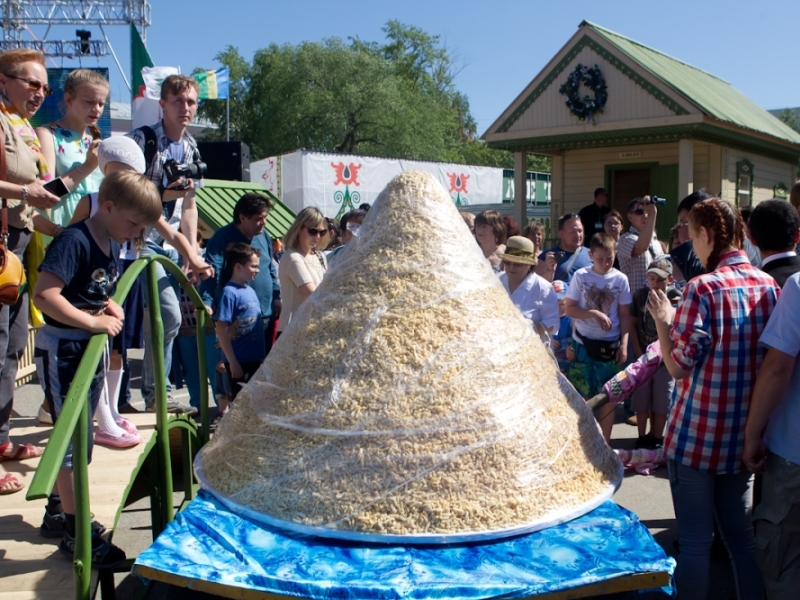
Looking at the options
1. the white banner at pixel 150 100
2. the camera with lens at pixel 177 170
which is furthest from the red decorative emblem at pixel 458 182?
the camera with lens at pixel 177 170

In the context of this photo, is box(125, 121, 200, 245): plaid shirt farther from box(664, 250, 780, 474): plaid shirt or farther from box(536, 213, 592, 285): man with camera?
box(536, 213, 592, 285): man with camera

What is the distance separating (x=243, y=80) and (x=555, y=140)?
120 feet

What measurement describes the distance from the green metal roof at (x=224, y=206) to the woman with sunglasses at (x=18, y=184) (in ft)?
25.3

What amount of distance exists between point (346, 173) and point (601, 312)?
45.1 ft

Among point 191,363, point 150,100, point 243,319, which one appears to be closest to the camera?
point 243,319

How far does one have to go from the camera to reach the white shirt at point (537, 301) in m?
4.54

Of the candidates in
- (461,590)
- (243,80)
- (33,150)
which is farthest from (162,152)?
(243,80)

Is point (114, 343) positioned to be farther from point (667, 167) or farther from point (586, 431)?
point (667, 167)

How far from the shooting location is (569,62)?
13703 mm

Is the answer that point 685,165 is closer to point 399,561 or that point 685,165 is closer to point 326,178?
point 326,178

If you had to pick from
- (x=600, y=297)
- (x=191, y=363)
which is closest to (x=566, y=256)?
(x=600, y=297)

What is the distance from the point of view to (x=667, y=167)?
13.5 metres

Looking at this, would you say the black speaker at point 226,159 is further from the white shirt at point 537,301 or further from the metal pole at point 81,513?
the metal pole at point 81,513

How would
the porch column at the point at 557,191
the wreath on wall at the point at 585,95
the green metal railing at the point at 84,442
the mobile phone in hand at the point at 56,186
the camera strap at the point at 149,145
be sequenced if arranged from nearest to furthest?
1. the green metal railing at the point at 84,442
2. the mobile phone in hand at the point at 56,186
3. the camera strap at the point at 149,145
4. the wreath on wall at the point at 585,95
5. the porch column at the point at 557,191
